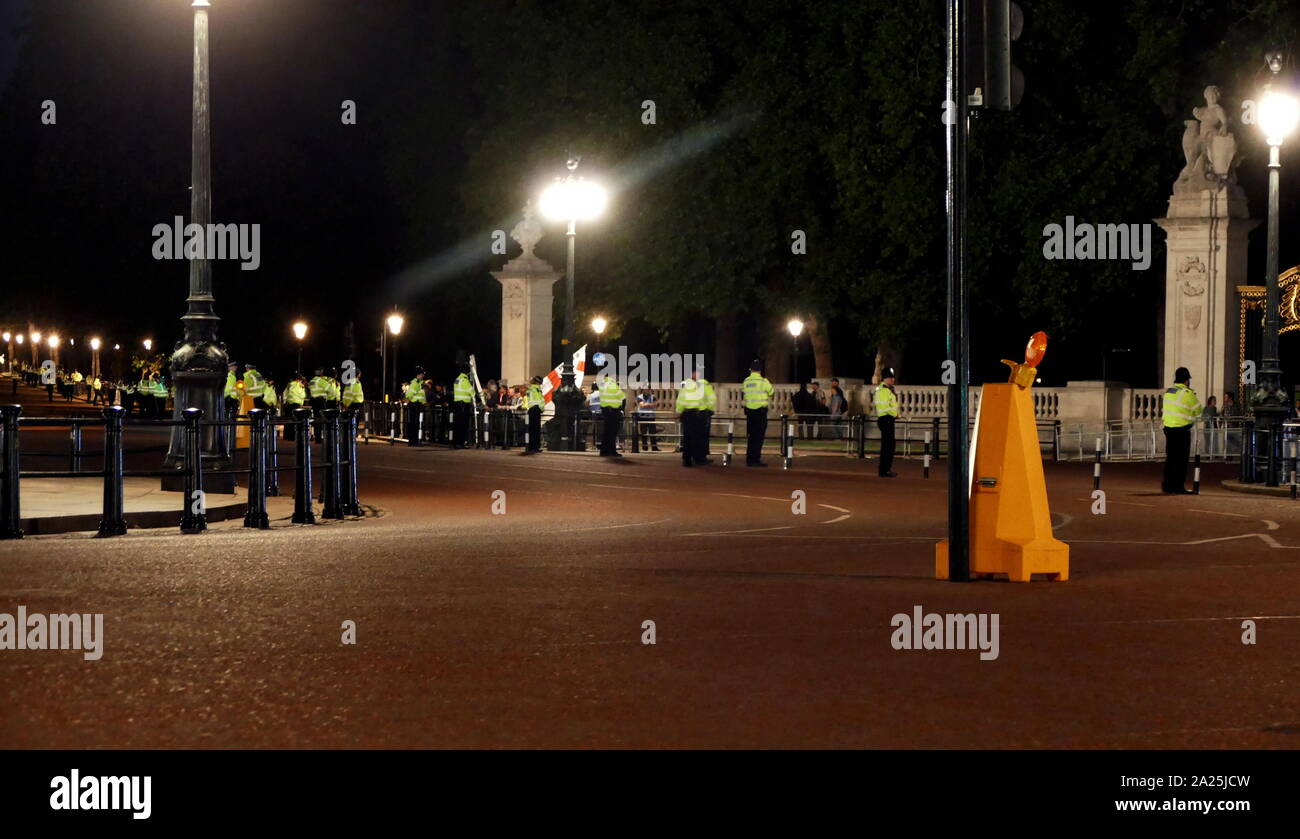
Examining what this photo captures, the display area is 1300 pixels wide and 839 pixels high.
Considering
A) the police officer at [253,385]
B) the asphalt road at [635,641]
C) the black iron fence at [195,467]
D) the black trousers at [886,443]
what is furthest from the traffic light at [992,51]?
the police officer at [253,385]

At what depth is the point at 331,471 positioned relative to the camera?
20.4 metres

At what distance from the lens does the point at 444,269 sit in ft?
225

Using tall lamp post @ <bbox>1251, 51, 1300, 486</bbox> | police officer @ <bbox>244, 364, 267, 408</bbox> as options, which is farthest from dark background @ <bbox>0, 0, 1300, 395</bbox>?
tall lamp post @ <bbox>1251, 51, 1300, 486</bbox>

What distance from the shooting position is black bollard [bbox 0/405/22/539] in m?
16.7

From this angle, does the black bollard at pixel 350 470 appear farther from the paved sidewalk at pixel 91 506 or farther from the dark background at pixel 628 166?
the dark background at pixel 628 166

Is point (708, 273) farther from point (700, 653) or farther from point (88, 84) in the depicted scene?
point (700, 653)

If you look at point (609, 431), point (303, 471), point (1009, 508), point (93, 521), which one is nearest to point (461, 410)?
point (609, 431)

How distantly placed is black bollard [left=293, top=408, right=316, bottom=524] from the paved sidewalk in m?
0.99

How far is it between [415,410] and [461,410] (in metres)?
2.95

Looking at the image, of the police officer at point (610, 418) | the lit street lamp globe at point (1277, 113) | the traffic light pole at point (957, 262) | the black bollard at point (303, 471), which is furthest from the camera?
the police officer at point (610, 418)

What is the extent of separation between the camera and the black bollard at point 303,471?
19.2 metres

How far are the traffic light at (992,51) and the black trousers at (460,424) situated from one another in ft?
97.5

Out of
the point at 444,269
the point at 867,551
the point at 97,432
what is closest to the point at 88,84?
the point at 444,269

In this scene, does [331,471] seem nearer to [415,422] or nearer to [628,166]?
[415,422]
